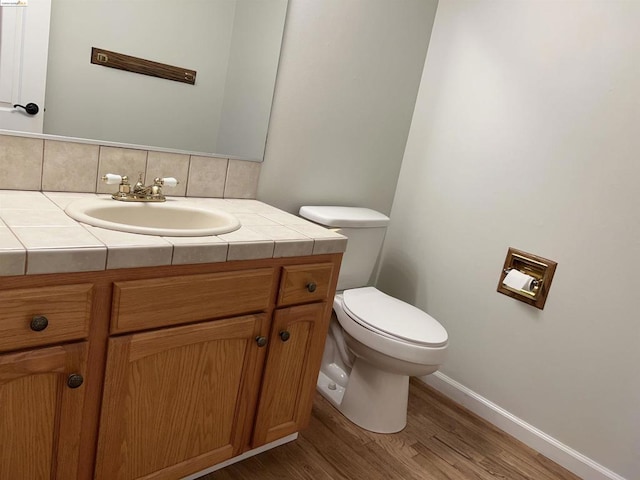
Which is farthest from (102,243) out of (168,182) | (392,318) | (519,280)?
(519,280)

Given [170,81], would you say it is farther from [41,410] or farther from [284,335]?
[41,410]

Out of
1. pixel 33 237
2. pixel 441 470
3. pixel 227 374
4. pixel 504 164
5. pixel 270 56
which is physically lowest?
pixel 441 470

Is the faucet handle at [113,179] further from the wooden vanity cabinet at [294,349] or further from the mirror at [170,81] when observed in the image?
the wooden vanity cabinet at [294,349]

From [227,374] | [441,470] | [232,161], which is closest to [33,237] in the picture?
[227,374]

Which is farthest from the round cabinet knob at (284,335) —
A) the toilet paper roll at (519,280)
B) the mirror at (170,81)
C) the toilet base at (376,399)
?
the toilet paper roll at (519,280)

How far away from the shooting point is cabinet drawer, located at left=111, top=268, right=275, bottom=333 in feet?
3.53

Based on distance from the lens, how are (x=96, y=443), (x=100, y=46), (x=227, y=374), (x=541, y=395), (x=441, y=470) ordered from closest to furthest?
1. (x=96, y=443)
2. (x=227, y=374)
3. (x=100, y=46)
4. (x=441, y=470)
5. (x=541, y=395)

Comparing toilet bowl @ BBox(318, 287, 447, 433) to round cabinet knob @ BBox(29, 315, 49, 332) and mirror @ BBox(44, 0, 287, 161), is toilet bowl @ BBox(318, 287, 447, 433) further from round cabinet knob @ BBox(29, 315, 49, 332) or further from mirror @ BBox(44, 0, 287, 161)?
round cabinet knob @ BBox(29, 315, 49, 332)

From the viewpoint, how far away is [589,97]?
1786mm

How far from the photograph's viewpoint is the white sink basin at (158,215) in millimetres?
1294

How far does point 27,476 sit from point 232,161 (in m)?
1.14

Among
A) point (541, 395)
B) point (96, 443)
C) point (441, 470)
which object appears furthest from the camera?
point (541, 395)

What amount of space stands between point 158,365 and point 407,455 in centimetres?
109

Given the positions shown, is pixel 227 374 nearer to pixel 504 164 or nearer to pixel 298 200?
pixel 298 200
